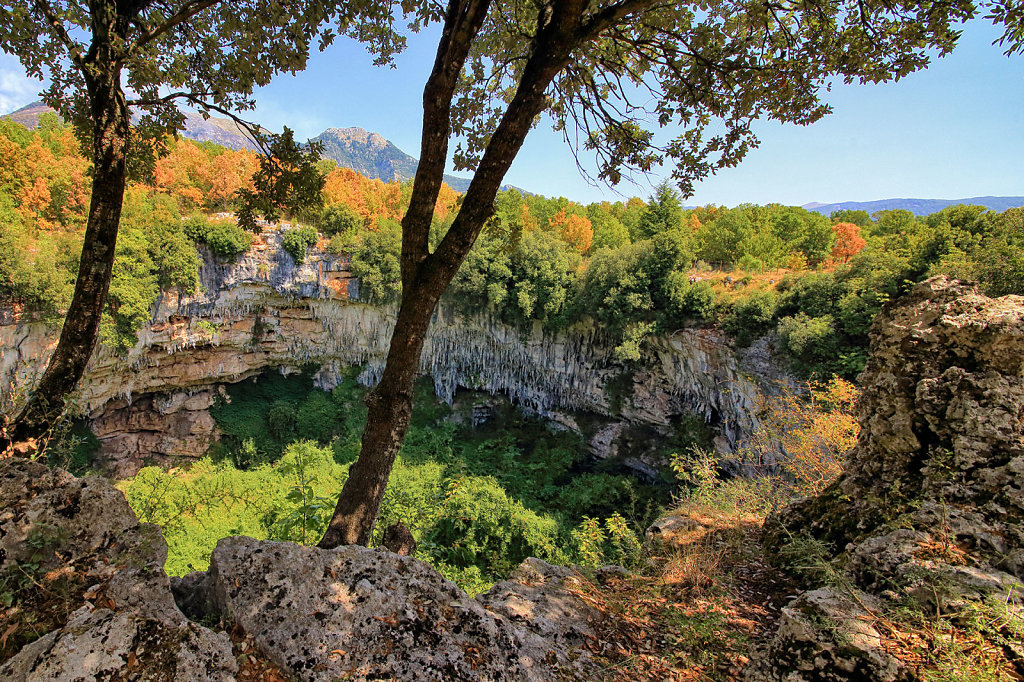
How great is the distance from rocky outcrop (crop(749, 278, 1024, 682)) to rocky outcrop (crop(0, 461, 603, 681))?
1.10 m

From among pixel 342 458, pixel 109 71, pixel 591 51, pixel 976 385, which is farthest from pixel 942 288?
pixel 342 458

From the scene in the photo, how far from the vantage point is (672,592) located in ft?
9.95

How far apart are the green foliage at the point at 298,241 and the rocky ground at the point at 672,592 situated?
17.0 meters

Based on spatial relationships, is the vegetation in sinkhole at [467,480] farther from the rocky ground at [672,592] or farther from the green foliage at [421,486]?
the rocky ground at [672,592]

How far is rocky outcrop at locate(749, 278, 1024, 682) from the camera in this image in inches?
68.2

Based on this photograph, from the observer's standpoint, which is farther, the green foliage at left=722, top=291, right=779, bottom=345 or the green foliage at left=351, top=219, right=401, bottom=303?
the green foliage at left=351, top=219, right=401, bottom=303

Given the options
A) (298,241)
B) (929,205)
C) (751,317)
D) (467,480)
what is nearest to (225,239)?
(298,241)

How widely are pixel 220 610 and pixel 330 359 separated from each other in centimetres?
1976

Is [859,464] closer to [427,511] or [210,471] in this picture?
[427,511]

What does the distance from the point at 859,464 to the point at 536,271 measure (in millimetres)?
14395

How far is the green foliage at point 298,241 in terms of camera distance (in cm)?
1703

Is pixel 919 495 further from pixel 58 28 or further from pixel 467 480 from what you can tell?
pixel 467 480

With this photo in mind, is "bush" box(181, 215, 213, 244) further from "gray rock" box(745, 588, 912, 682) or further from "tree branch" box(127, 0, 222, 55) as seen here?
"gray rock" box(745, 588, 912, 682)

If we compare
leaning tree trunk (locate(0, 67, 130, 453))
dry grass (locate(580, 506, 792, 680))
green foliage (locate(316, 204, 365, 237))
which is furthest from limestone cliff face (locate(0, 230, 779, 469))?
leaning tree trunk (locate(0, 67, 130, 453))
